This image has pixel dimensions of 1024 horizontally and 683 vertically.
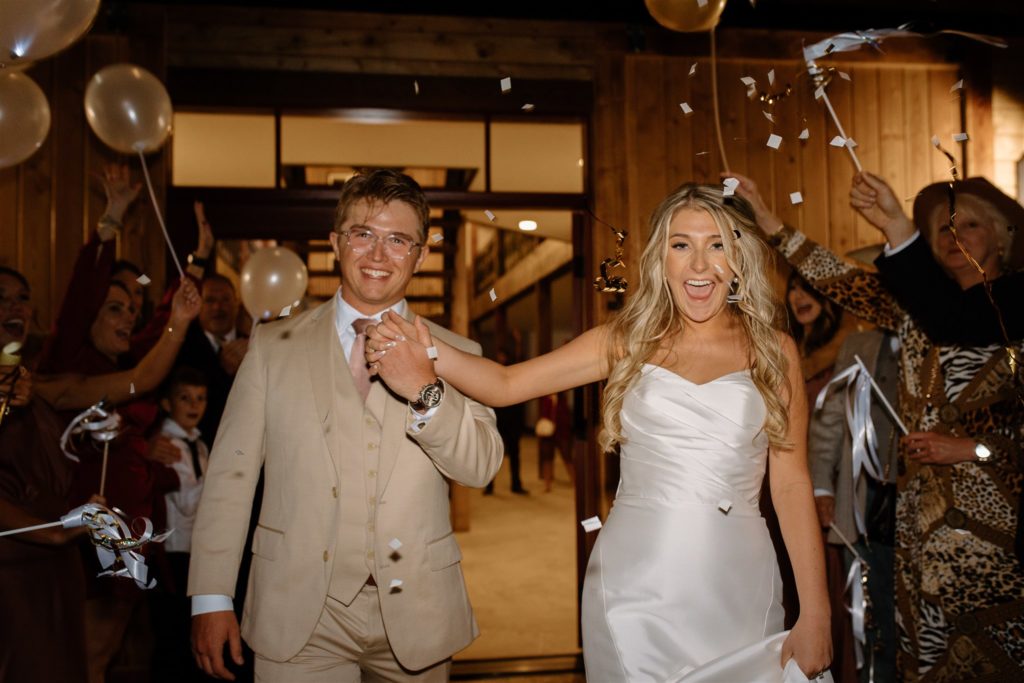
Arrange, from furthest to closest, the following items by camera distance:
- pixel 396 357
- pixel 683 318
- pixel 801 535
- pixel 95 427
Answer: pixel 95 427, pixel 683 318, pixel 801 535, pixel 396 357

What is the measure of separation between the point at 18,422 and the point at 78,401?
1.71 ft

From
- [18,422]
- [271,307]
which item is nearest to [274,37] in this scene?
[271,307]

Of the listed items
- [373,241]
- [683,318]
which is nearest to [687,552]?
[683,318]

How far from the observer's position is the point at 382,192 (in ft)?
6.95

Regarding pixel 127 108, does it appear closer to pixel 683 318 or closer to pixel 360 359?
pixel 360 359

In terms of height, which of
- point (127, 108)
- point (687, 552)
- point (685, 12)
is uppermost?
point (685, 12)

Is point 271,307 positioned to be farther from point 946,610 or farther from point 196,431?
point 946,610

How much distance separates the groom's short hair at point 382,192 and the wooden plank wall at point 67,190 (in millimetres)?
2696

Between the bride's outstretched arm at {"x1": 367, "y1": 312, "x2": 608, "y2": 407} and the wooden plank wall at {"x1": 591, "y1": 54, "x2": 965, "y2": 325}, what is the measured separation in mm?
2573

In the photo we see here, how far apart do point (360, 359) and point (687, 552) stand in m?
0.92

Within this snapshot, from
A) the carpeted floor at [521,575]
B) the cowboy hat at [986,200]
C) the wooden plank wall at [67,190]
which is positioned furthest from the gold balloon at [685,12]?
the carpeted floor at [521,575]

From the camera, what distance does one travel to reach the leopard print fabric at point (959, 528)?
2.65 meters

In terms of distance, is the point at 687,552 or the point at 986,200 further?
the point at 986,200

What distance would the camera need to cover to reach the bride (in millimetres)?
1861
